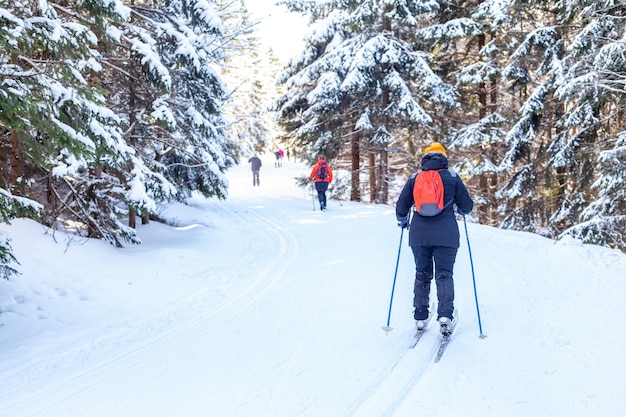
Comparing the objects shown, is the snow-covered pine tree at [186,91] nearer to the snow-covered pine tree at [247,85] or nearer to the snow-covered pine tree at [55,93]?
the snow-covered pine tree at [247,85]

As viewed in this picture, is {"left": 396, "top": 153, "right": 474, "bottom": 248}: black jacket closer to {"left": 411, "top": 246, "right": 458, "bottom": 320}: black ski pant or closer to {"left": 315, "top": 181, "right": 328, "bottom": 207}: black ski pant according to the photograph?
{"left": 411, "top": 246, "right": 458, "bottom": 320}: black ski pant

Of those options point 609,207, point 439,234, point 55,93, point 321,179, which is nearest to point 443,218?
point 439,234

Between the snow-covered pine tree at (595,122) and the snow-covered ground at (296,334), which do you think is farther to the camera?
the snow-covered pine tree at (595,122)

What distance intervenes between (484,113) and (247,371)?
16.5 meters

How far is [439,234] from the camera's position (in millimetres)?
4656

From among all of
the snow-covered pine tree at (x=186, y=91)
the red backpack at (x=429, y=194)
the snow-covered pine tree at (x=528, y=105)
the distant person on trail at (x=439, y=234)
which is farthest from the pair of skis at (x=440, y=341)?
the snow-covered pine tree at (x=528, y=105)

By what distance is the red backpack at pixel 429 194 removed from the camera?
15.1 feet

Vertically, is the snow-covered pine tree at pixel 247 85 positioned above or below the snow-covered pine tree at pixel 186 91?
above

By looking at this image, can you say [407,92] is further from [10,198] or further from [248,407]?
[248,407]

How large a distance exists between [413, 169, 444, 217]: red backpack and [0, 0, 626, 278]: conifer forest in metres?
3.82

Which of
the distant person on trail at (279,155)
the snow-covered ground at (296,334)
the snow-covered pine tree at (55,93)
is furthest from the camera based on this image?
the distant person on trail at (279,155)

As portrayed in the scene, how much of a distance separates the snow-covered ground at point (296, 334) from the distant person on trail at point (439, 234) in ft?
1.17

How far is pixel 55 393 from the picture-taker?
Answer: 383 centimetres

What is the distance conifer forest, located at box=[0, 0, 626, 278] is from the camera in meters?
5.63
